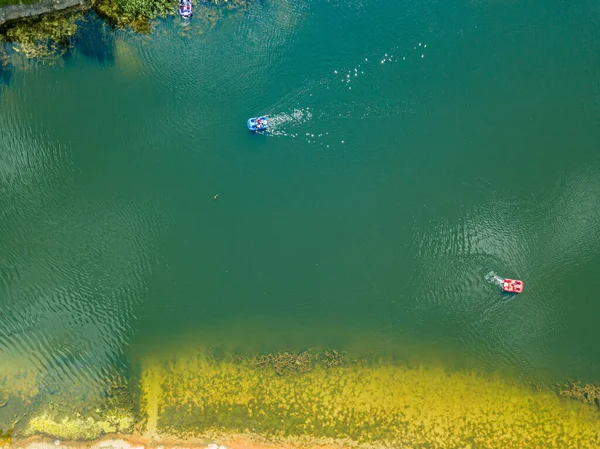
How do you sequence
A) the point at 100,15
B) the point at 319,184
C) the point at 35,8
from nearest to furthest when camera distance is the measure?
the point at 35,8
the point at 100,15
the point at 319,184

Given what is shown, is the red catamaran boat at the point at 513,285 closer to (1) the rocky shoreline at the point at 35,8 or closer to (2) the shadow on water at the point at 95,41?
(2) the shadow on water at the point at 95,41

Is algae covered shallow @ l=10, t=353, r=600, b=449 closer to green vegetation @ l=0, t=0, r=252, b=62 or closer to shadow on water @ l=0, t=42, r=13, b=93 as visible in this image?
shadow on water @ l=0, t=42, r=13, b=93

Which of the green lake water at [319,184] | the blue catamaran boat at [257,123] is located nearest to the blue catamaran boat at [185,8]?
the green lake water at [319,184]

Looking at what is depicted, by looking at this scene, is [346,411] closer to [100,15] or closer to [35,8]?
[100,15]

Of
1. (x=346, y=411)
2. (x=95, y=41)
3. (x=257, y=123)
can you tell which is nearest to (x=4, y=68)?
(x=95, y=41)

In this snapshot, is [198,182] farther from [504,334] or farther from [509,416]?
[509,416]

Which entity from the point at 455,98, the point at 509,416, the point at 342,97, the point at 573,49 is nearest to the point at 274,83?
the point at 342,97
